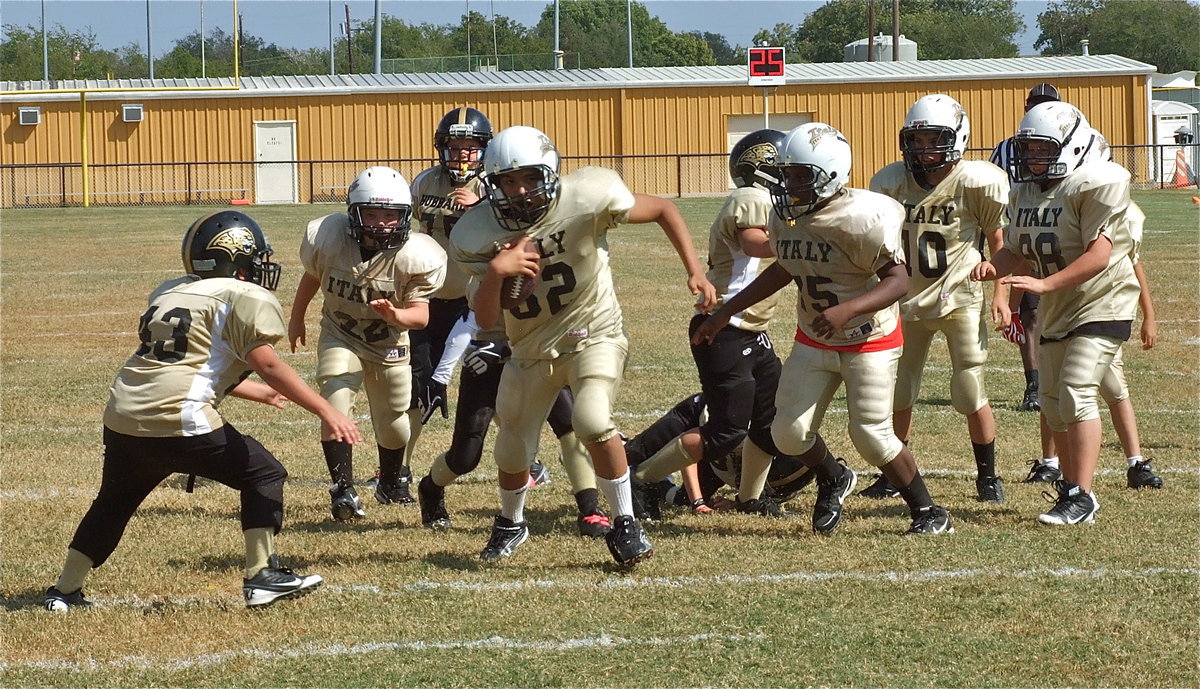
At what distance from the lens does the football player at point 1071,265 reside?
A: 5891mm

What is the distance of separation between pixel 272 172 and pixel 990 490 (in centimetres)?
2919

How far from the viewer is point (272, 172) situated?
3366 centimetres

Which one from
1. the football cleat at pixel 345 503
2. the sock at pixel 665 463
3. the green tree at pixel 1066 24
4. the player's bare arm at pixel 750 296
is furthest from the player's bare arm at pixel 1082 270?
the green tree at pixel 1066 24

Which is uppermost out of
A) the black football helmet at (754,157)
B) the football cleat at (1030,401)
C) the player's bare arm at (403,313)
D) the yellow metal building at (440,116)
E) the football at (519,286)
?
the yellow metal building at (440,116)

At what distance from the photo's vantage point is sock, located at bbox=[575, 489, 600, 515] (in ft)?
19.0

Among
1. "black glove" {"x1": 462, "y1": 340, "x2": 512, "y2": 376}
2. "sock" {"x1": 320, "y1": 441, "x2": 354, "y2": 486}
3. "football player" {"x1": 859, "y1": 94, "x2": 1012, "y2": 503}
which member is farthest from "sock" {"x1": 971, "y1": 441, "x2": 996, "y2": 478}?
"sock" {"x1": 320, "y1": 441, "x2": 354, "y2": 486}

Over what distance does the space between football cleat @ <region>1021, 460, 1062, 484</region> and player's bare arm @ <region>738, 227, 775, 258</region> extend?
1.91 m

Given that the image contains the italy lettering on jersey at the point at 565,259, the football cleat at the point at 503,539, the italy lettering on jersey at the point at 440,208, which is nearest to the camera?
the italy lettering on jersey at the point at 565,259

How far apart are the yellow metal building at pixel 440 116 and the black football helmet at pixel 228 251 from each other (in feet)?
89.5

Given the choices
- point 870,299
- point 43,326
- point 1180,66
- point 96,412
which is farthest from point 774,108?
point 1180,66

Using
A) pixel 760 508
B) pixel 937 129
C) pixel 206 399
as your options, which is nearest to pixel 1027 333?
pixel 937 129

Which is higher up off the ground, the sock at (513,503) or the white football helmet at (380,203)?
the white football helmet at (380,203)

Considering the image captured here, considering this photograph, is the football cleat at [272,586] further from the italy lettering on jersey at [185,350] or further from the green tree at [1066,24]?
the green tree at [1066,24]

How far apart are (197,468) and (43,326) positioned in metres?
9.22
